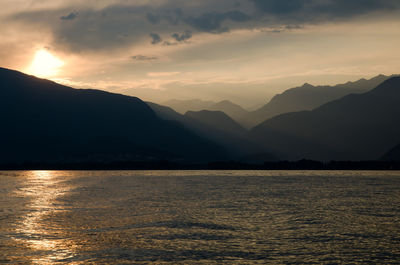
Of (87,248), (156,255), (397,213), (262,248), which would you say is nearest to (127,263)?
(156,255)

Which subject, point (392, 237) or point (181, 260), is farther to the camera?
point (392, 237)

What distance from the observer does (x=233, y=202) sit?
9331cm

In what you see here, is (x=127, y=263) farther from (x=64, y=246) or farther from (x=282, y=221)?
(x=282, y=221)

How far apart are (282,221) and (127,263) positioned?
3217cm

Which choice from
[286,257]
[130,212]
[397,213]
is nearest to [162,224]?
[130,212]

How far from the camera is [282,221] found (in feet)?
210

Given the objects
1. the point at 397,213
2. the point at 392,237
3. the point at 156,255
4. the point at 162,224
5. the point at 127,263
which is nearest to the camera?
the point at 127,263

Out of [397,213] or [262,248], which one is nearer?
[262,248]

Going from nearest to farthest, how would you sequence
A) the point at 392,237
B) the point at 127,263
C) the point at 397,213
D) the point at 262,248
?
the point at 127,263
the point at 262,248
the point at 392,237
the point at 397,213

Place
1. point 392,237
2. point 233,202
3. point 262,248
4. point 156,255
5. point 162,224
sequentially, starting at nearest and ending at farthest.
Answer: point 156,255, point 262,248, point 392,237, point 162,224, point 233,202

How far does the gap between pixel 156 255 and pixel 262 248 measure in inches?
456

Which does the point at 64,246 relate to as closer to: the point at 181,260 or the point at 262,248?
the point at 181,260

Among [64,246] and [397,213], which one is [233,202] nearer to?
[397,213]

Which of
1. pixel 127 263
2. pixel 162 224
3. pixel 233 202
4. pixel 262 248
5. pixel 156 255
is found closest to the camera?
pixel 127 263
